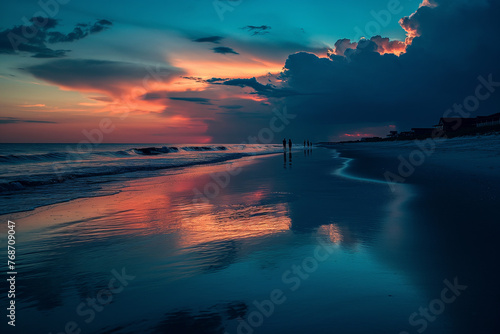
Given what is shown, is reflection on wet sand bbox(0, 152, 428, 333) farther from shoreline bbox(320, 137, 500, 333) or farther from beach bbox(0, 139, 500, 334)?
shoreline bbox(320, 137, 500, 333)

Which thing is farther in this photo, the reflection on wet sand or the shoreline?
the reflection on wet sand

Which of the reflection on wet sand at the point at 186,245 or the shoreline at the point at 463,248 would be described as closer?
the shoreline at the point at 463,248

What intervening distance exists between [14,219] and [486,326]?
9406 mm

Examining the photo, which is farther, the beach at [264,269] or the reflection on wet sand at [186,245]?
the reflection on wet sand at [186,245]

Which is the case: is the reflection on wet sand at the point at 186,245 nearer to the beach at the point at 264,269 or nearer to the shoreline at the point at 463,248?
the beach at the point at 264,269

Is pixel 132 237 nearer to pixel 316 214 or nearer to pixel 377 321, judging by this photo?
pixel 316 214

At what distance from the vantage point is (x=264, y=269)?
3963 mm

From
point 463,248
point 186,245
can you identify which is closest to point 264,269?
point 186,245

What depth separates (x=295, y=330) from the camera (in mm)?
2625

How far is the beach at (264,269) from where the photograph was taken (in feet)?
9.22

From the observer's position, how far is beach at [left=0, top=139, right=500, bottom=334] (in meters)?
2.81

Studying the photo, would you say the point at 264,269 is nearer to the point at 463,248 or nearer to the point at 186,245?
the point at 186,245

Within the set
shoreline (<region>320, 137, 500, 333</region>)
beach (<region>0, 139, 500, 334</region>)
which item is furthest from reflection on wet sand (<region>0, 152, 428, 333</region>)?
shoreline (<region>320, 137, 500, 333</region>)

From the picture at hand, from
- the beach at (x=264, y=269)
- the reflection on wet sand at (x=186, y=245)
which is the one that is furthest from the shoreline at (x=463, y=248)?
the reflection on wet sand at (x=186, y=245)
